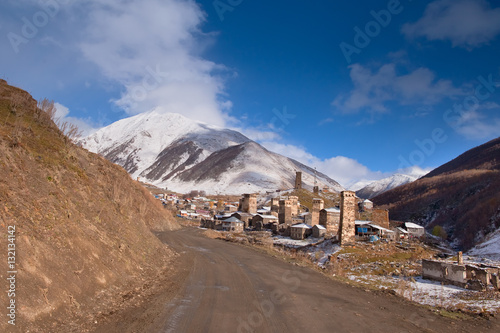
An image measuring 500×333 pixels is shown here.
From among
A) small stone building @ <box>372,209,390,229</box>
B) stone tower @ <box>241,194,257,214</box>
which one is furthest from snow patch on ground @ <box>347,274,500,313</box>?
stone tower @ <box>241,194,257,214</box>

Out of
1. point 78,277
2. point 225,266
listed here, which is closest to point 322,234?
point 225,266

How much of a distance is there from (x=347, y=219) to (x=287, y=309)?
2887 cm

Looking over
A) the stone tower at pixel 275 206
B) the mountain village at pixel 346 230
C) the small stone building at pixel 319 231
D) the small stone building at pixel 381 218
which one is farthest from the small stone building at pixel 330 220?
the stone tower at pixel 275 206

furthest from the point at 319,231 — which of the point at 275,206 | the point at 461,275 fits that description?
the point at 275,206

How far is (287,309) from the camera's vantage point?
Answer: 34.3 ft

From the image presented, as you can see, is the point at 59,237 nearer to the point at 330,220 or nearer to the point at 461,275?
the point at 461,275

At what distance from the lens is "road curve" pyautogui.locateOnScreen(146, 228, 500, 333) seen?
28.7 feet

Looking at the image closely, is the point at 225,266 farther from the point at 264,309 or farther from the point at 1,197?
the point at 1,197

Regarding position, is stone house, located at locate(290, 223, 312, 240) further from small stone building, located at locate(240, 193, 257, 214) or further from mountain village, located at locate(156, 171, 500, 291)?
small stone building, located at locate(240, 193, 257, 214)

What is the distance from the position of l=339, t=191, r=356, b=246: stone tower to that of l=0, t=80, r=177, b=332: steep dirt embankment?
25.2 m

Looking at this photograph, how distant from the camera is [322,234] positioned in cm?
5138

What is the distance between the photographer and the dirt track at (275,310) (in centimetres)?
855

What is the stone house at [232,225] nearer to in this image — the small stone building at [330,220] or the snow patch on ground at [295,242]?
the snow patch on ground at [295,242]

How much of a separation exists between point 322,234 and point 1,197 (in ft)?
158
